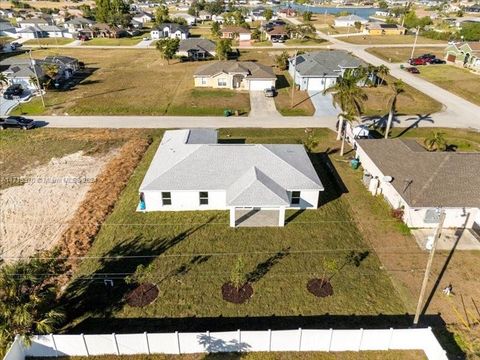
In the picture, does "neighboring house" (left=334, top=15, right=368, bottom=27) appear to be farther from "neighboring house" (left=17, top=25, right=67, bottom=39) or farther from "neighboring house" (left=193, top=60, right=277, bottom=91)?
"neighboring house" (left=17, top=25, right=67, bottom=39)

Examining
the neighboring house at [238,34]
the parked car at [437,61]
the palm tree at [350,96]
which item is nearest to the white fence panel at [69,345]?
the palm tree at [350,96]

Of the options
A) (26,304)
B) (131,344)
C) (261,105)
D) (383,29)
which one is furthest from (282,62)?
(383,29)

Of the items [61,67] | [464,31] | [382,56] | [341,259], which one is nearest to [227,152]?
[341,259]

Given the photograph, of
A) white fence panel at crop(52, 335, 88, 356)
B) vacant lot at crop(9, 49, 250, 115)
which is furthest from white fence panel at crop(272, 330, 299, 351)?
vacant lot at crop(9, 49, 250, 115)

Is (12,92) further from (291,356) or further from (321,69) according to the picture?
(291,356)

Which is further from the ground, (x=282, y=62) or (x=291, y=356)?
(x=282, y=62)

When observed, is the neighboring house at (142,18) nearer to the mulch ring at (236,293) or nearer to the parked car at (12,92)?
the parked car at (12,92)
